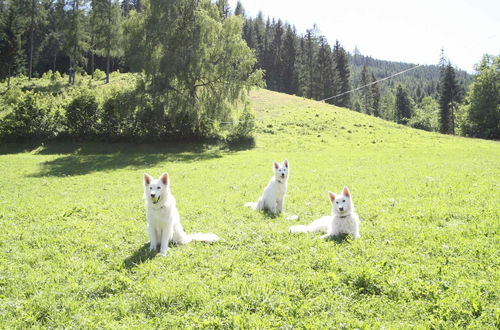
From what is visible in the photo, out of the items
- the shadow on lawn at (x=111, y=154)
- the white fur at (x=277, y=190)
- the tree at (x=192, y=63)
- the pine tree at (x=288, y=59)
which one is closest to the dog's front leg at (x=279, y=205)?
the white fur at (x=277, y=190)

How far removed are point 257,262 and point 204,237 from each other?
6.13ft

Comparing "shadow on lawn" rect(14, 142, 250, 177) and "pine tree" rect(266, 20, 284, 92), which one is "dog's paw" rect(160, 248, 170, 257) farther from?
"pine tree" rect(266, 20, 284, 92)

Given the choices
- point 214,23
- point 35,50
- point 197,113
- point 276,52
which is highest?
point 276,52

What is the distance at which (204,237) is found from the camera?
8.53 meters

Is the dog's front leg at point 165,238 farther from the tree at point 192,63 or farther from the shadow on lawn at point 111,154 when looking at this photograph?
the tree at point 192,63

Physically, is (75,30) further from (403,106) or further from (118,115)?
(403,106)

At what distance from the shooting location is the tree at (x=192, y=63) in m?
33.0

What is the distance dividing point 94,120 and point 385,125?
38.3 m

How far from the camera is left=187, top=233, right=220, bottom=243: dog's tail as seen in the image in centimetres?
845

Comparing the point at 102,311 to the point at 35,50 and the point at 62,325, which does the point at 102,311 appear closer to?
the point at 62,325

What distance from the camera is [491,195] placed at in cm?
1191

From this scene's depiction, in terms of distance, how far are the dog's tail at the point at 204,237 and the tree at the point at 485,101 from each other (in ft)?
245

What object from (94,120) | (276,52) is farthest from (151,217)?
(276,52)

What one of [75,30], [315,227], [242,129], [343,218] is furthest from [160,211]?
[75,30]
